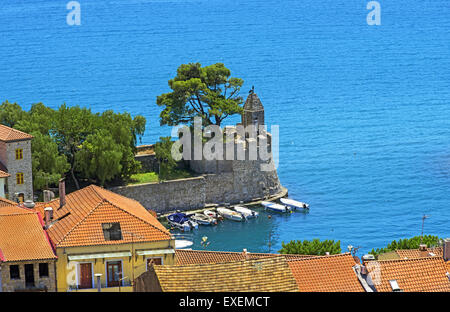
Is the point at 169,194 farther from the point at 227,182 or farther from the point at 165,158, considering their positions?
the point at 227,182

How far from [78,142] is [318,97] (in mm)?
64337

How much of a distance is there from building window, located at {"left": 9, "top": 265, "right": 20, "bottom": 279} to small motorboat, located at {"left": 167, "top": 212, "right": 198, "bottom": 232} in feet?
111

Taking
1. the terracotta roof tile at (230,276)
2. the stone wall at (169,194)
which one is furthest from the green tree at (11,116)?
the terracotta roof tile at (230,276)

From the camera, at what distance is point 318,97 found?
12488 cm

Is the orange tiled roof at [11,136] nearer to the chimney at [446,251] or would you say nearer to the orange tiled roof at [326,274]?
the chimney at [446,251]

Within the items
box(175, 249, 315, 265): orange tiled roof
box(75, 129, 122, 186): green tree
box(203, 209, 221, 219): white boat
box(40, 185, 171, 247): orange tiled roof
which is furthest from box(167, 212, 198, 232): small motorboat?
box(40, 185, 171, 247): orange tiled roof

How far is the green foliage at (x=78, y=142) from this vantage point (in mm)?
62031

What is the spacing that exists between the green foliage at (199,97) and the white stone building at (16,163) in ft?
46.3

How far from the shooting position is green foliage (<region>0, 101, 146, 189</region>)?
204 feet

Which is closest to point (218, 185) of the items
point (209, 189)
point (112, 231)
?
point (209, 189)

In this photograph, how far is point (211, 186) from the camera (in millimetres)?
68062
